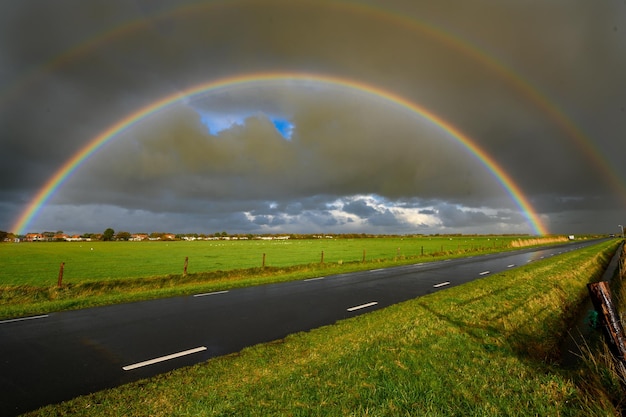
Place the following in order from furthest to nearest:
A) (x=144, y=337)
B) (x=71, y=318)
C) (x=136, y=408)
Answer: (x=71, y=318) < (x=144, y=337) < (x=136, y=408)

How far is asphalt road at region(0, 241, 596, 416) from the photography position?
5785 millimetres

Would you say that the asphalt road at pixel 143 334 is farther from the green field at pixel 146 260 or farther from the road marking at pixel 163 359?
the green field at pixel 146 260

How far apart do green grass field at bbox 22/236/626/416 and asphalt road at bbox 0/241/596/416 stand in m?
0.74

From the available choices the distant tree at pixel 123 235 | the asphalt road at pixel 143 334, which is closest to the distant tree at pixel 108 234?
the distant tree at pixel 123 235

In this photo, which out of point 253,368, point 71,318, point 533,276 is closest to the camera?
point 253,368

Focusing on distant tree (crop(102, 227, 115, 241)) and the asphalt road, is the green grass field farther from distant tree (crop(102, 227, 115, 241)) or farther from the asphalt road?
distant tree (crop(102, 227, 115, 241))

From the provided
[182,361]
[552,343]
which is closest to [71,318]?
[182,361]

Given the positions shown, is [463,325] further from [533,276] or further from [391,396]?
[533,276]

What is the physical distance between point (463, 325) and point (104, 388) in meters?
8.45

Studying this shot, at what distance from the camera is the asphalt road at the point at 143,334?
5.79 metres

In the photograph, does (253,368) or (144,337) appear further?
(144,337)

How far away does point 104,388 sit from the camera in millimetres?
5418

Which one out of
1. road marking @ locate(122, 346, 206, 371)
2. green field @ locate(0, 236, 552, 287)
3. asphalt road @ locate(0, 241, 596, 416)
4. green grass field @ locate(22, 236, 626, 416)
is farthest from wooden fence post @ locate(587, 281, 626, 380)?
green field @ locate(0, 236, 552, 287)

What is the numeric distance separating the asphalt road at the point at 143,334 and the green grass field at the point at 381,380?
0.74 metres
